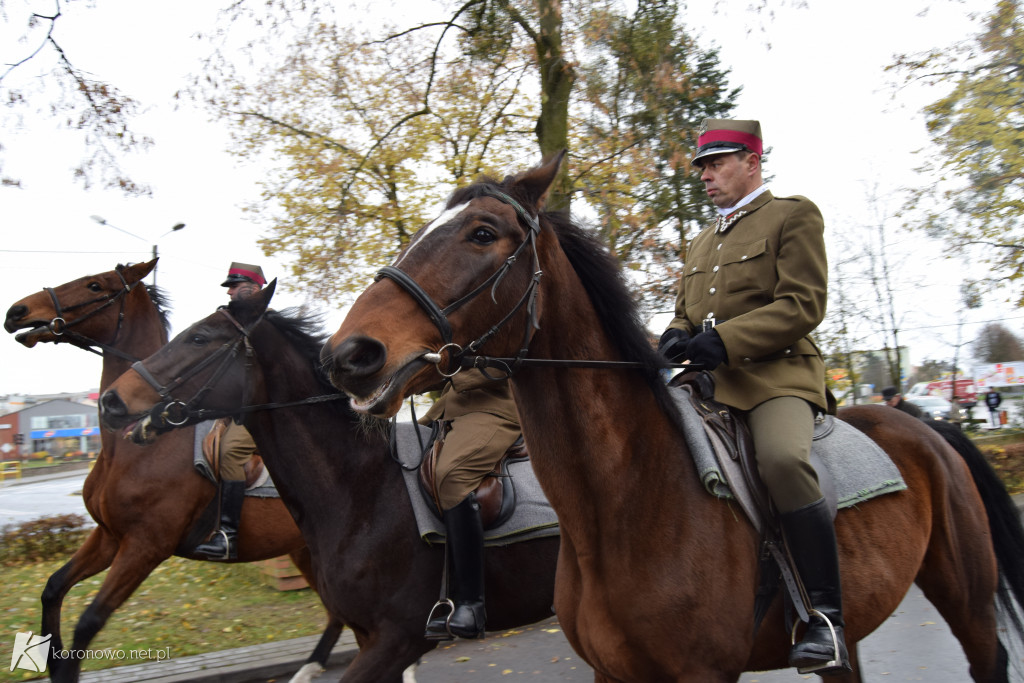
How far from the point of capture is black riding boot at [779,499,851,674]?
9.09ft

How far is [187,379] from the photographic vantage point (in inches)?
181

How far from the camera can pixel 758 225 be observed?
10.3ft

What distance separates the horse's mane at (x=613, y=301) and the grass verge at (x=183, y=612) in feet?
18.4

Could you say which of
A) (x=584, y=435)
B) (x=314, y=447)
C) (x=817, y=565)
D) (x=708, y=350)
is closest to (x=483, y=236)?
(x=584, y=435)

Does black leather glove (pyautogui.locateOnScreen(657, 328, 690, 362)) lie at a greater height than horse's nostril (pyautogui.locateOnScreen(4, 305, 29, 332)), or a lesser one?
lesser

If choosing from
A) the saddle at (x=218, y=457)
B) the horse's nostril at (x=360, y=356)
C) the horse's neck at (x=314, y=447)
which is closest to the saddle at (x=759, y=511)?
the horse's nostril at (x=360, y=356)

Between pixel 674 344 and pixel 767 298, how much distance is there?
1.39 feet

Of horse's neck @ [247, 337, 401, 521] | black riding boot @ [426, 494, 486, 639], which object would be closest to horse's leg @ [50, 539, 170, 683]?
horse's neck @ [247, 337, 401, 521]

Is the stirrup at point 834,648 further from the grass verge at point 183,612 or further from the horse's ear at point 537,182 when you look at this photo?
the grass verge at point 183,612

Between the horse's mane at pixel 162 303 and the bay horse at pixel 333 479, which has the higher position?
the horse's mane at pixel 162 303

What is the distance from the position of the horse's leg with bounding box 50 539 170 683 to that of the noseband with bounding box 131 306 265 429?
154 cm

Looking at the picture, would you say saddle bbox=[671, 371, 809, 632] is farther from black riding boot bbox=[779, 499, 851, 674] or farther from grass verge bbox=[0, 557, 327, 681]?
grass verge bbox=[0, 557, 327, 681]

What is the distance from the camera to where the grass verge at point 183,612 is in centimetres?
683

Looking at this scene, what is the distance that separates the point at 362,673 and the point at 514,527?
1.09 meters
